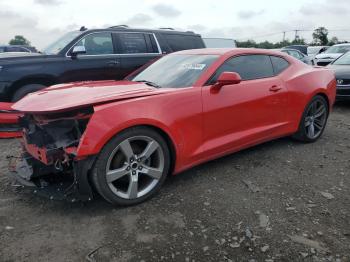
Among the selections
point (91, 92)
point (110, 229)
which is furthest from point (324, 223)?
point (91, 92)

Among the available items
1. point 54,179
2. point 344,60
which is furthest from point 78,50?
point 344,60

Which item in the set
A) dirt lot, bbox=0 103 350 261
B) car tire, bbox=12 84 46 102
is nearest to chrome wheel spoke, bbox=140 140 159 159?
dirt lot, bbox=0 103 350 261

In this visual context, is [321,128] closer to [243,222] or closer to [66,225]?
[243,222]

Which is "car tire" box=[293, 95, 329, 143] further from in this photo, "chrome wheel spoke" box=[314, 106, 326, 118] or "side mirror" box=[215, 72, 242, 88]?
"side mirror" box=[215, 72, 242, 88]

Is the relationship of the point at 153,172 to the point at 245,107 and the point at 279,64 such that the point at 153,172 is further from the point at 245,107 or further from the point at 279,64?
the point at 279,64

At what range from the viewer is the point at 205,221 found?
284 cm

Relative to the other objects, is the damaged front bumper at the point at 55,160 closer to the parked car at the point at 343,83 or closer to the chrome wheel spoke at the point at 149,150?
the chrome wheel spoke at the point at 149,150

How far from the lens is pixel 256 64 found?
4199 millimetres

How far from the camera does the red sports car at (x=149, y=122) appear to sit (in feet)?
9.27

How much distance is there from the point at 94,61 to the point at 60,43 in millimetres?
860

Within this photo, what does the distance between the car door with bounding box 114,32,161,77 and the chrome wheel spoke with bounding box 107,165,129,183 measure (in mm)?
3995

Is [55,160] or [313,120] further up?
[55,160]

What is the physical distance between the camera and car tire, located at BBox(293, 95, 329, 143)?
473 cm

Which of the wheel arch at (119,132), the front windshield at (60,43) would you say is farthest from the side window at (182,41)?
the wheel arch at (119,132)
